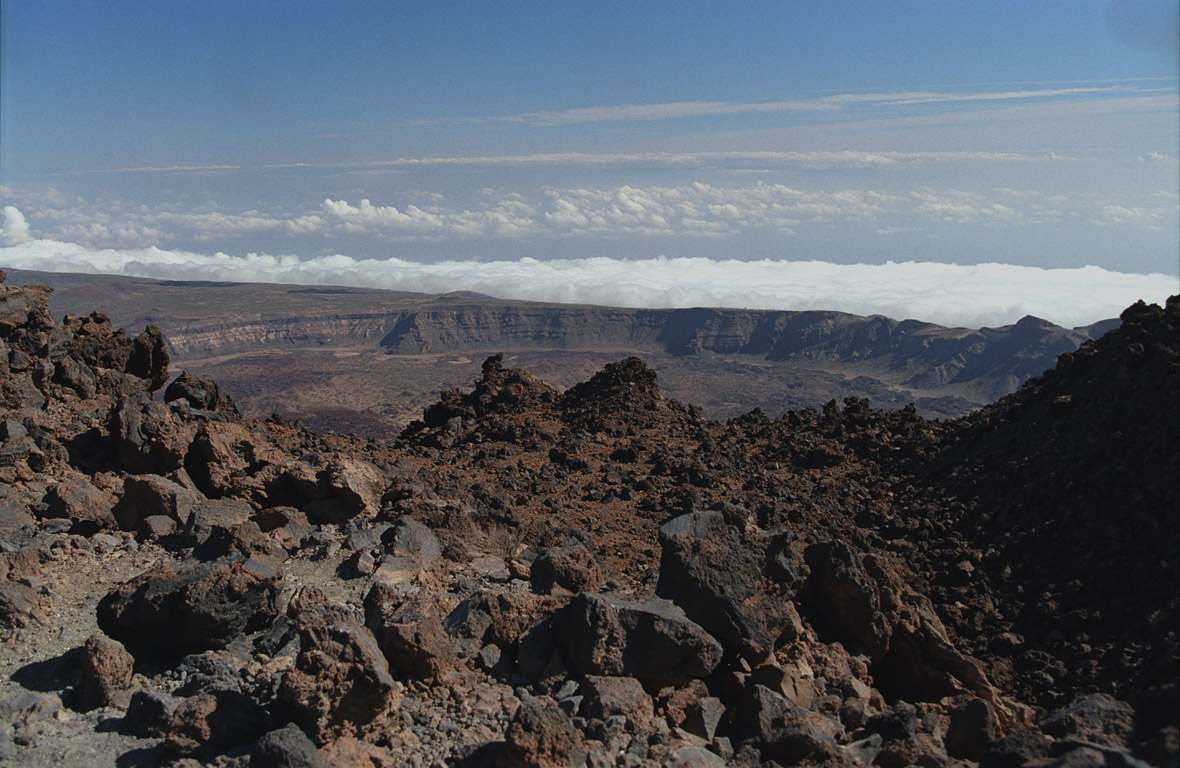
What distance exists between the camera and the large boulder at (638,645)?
8.88 meters

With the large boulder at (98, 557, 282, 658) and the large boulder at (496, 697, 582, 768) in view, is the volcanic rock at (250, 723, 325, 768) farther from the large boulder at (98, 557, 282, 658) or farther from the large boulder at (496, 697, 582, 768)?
the large boulder at (98, 557, 282, 658)

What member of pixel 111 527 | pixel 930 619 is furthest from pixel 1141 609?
pixel 111 527

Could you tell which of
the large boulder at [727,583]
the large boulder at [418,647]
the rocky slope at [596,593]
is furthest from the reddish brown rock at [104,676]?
the large boulder at [727,583]

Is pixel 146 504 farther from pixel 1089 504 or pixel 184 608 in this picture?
pixel 1089 504

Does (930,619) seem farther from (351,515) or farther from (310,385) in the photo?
(310,385)

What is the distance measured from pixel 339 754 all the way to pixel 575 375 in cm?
18079

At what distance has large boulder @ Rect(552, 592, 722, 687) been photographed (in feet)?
29.1

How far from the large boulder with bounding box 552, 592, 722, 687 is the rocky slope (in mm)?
30

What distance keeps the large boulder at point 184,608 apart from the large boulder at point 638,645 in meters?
3.95

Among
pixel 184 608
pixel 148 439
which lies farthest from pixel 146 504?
pixel 184 608

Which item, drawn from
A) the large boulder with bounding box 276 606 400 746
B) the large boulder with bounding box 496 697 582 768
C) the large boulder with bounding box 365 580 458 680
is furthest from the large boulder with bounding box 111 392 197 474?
the large boulder with bounding box 496 697 582 768

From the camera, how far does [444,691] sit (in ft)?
28.9

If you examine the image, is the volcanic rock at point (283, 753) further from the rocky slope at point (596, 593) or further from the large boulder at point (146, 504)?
the large boulder at point (146, 504)

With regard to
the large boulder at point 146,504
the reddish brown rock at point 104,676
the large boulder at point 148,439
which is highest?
the large boulder at point 148,439
